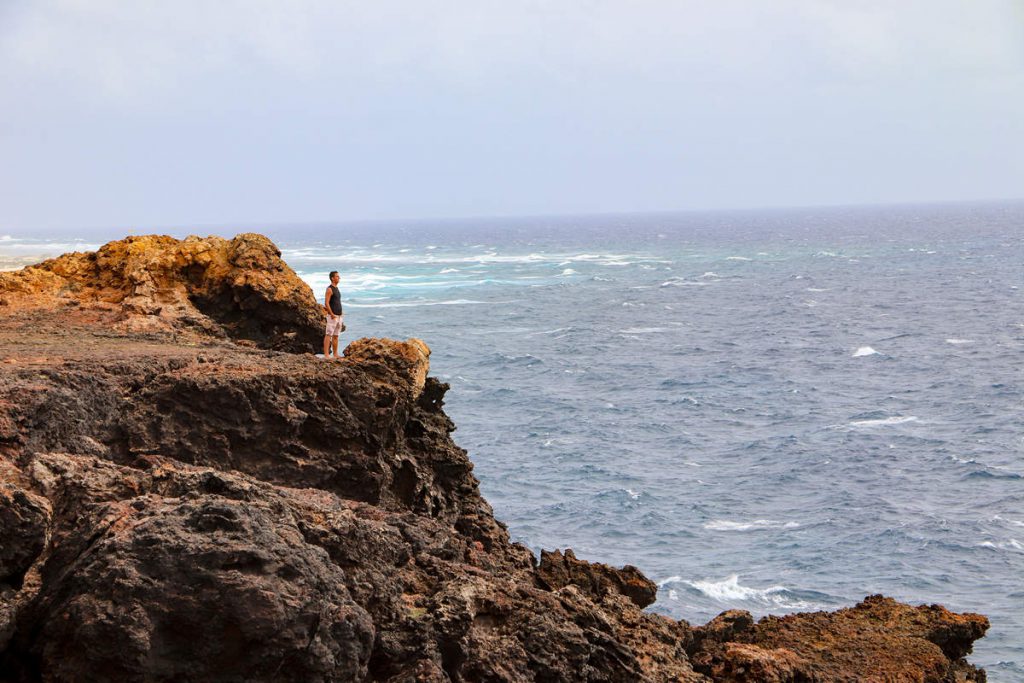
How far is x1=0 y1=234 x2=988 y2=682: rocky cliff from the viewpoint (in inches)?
259

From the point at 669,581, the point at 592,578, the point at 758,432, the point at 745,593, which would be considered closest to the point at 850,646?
the point at 592,578

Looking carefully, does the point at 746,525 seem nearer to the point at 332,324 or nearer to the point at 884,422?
the point at 884,422

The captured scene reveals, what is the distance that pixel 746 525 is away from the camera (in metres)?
31.4

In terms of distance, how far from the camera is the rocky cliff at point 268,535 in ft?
21.6

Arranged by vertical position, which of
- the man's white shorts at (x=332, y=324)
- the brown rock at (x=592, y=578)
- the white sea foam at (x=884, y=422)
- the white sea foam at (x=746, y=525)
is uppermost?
the man's white shorts at (x=332, y=324)

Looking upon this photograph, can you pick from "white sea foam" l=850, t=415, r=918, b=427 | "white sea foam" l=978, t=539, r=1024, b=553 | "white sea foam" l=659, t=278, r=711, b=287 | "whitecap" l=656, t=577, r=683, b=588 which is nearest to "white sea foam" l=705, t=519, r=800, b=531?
"whitecap" l=656, t=577, r=683, b=588

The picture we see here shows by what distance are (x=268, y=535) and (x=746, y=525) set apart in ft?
85.7

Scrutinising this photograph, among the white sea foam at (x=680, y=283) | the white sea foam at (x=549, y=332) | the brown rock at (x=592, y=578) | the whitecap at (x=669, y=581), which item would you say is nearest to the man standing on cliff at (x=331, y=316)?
the brown rock at (x=592, y=578)

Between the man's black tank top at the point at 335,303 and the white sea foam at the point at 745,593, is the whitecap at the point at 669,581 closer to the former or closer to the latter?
the white sea foam at the point at 745,593

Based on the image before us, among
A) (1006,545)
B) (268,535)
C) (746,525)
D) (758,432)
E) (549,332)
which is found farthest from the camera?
(549,332)

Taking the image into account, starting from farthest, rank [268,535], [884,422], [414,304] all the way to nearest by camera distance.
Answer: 1. [414,304]
2. [884,422]
3. [268,535]

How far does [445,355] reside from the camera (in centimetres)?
5981

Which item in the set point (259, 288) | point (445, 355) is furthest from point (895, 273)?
point (259, 288)

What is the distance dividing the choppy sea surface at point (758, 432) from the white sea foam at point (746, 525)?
0.27 feet
